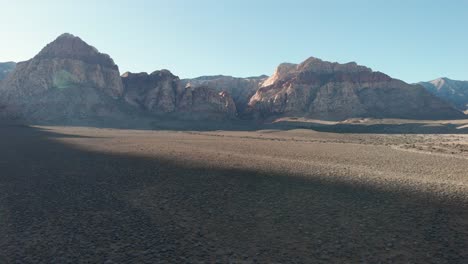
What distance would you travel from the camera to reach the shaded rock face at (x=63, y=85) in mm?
104938

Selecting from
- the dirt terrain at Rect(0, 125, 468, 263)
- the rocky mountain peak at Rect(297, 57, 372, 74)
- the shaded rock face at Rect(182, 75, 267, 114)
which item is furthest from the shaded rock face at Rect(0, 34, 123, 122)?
the dirt terrain at Rect(0, 125, 468, 263)

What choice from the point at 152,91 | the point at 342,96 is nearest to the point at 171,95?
the point at 152,91

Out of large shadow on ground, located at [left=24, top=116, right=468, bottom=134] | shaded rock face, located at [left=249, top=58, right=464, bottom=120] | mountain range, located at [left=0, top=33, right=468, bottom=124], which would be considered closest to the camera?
large shadow on ground, located at [left=24, top=116, right=468, bottom=134]

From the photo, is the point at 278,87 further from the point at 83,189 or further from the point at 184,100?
the point at 83,189

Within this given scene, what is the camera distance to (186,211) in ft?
50.4

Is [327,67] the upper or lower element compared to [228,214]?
upper

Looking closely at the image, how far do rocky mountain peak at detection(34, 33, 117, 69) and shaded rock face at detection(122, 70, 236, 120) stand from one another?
51.6 ft

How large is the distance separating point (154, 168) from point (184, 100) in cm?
10750

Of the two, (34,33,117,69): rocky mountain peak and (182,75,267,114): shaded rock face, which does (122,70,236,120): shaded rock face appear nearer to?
(34,33,117,69): rocky mountain peak

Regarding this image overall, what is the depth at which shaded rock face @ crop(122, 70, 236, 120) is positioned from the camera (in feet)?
417

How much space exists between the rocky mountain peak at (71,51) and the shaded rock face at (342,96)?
213 ft

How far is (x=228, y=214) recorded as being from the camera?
15.0m

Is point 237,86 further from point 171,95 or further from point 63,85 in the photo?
point 63,85

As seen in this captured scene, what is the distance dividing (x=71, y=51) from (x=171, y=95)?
39.3 meters
